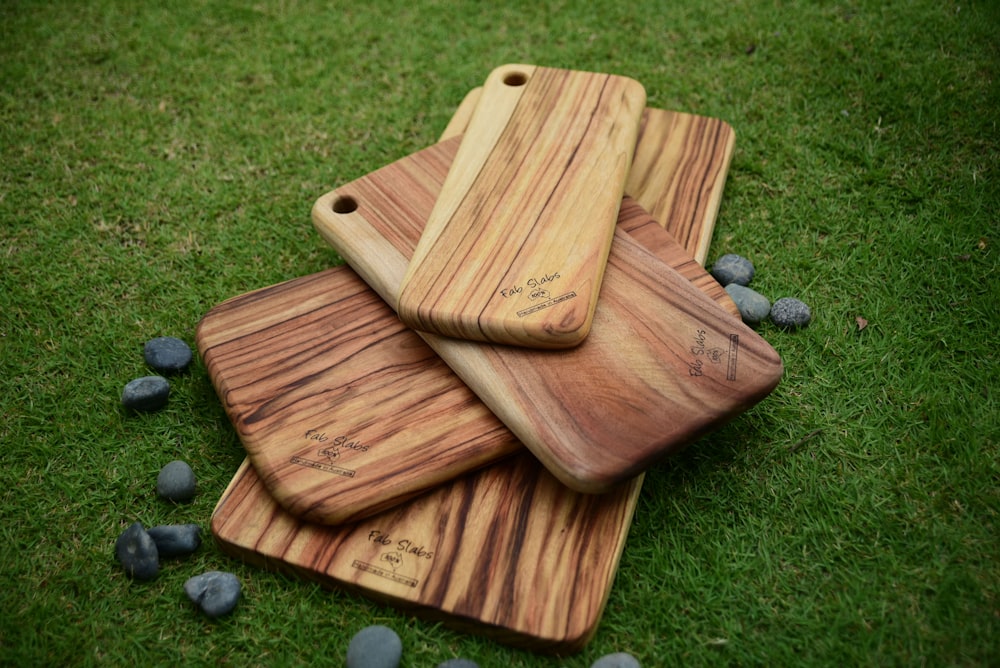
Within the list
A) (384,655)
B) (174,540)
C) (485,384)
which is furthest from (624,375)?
(174,540)

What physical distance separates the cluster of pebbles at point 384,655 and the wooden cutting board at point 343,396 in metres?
0.22

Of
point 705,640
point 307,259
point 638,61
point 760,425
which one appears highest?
point 638,61

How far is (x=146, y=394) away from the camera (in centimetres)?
182

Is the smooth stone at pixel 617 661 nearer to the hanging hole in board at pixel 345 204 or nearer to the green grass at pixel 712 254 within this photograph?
the green grass at pixel 712 254

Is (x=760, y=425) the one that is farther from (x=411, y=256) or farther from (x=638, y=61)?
(x=638, y=61)

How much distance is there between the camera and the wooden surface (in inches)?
57.2

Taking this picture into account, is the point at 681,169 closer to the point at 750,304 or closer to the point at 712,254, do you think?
the point at 712,254

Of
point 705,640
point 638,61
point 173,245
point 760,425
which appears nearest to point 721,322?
point 760,425

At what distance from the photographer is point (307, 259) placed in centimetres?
217

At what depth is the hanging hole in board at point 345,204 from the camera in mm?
1979

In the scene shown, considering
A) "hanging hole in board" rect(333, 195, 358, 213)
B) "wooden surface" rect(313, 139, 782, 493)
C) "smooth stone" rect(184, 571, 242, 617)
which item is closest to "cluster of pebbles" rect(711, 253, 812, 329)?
"wooden surface" rect(313, 139, 782, 493)

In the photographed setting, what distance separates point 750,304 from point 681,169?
0.48 m

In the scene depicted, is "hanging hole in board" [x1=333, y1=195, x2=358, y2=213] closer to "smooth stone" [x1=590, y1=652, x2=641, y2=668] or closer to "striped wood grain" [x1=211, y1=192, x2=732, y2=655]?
"striped wood grain" [x1=211, y1=192, x2=732, y2=655]

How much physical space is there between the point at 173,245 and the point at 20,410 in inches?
23.5
